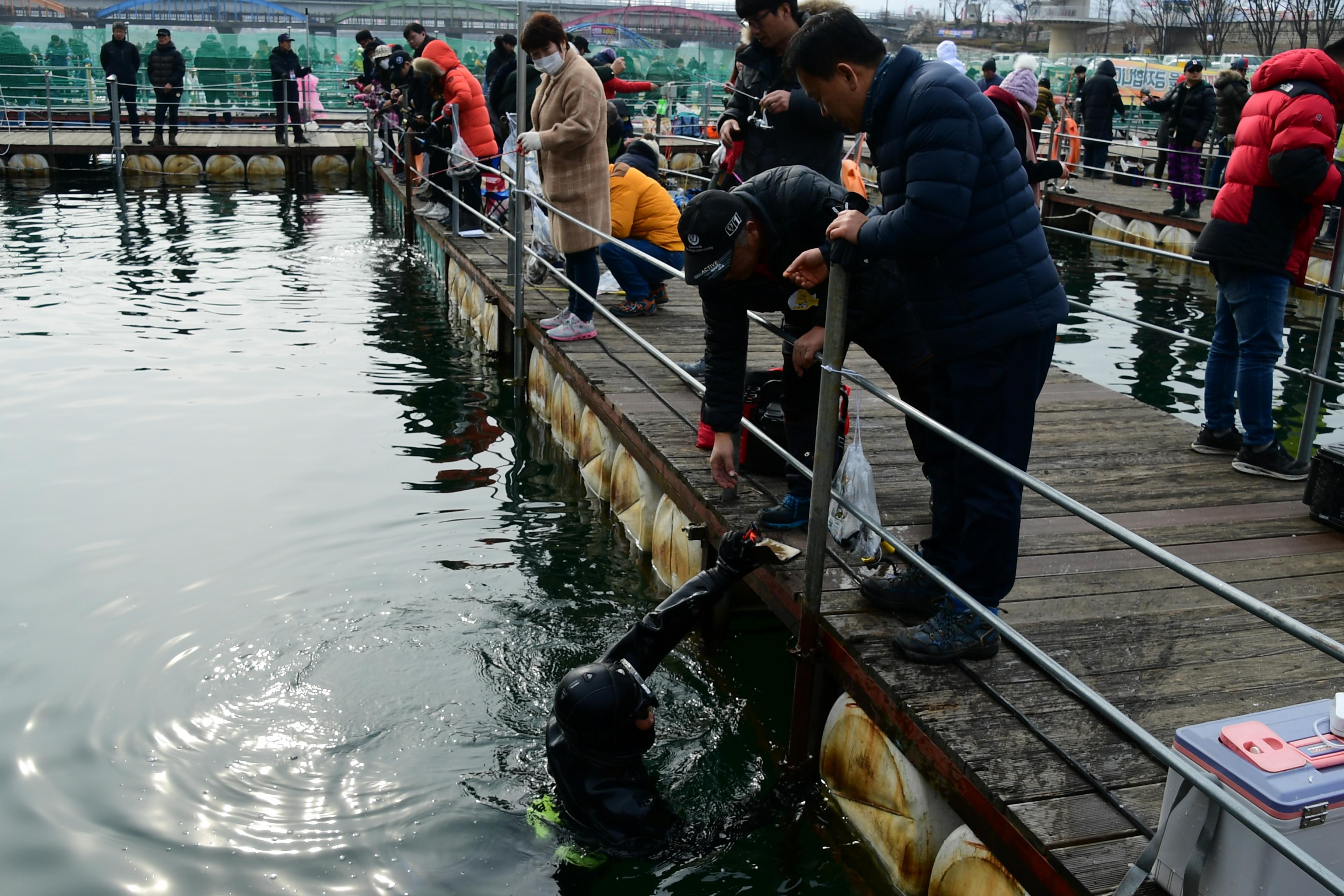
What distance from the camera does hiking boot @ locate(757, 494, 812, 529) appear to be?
14.2 feet

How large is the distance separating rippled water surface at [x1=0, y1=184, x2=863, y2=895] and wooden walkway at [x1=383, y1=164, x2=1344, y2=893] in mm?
713

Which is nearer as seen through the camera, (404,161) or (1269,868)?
(1269,868)

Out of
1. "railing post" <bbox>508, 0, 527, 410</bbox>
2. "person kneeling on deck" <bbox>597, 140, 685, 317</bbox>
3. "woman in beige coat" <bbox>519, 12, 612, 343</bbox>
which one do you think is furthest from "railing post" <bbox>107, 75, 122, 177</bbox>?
"woman in beige coat" <bbox>519, 12, 612, 343</bbox>

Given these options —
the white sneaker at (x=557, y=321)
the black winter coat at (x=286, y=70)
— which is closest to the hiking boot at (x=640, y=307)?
the white sneaker at (x=557, y=321)

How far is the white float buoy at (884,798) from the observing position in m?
3.20

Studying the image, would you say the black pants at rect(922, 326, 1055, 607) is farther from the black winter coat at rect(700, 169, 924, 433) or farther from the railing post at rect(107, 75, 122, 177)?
the railing post at rect(107, 75, 122, 177)

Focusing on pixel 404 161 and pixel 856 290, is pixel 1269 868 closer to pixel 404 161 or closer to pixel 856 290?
pixel 856 290

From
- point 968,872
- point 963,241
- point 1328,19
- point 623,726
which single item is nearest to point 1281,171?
point 963,241

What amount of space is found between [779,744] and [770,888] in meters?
0.80

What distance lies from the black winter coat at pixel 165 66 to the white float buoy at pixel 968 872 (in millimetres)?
21602

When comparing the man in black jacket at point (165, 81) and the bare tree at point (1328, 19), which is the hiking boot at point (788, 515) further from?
the bare tree at point (1328, 19)

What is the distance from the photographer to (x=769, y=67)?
18.4 ft

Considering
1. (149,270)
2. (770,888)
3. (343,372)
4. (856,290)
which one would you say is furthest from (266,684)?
(149,270)

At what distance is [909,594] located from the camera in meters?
3.65
